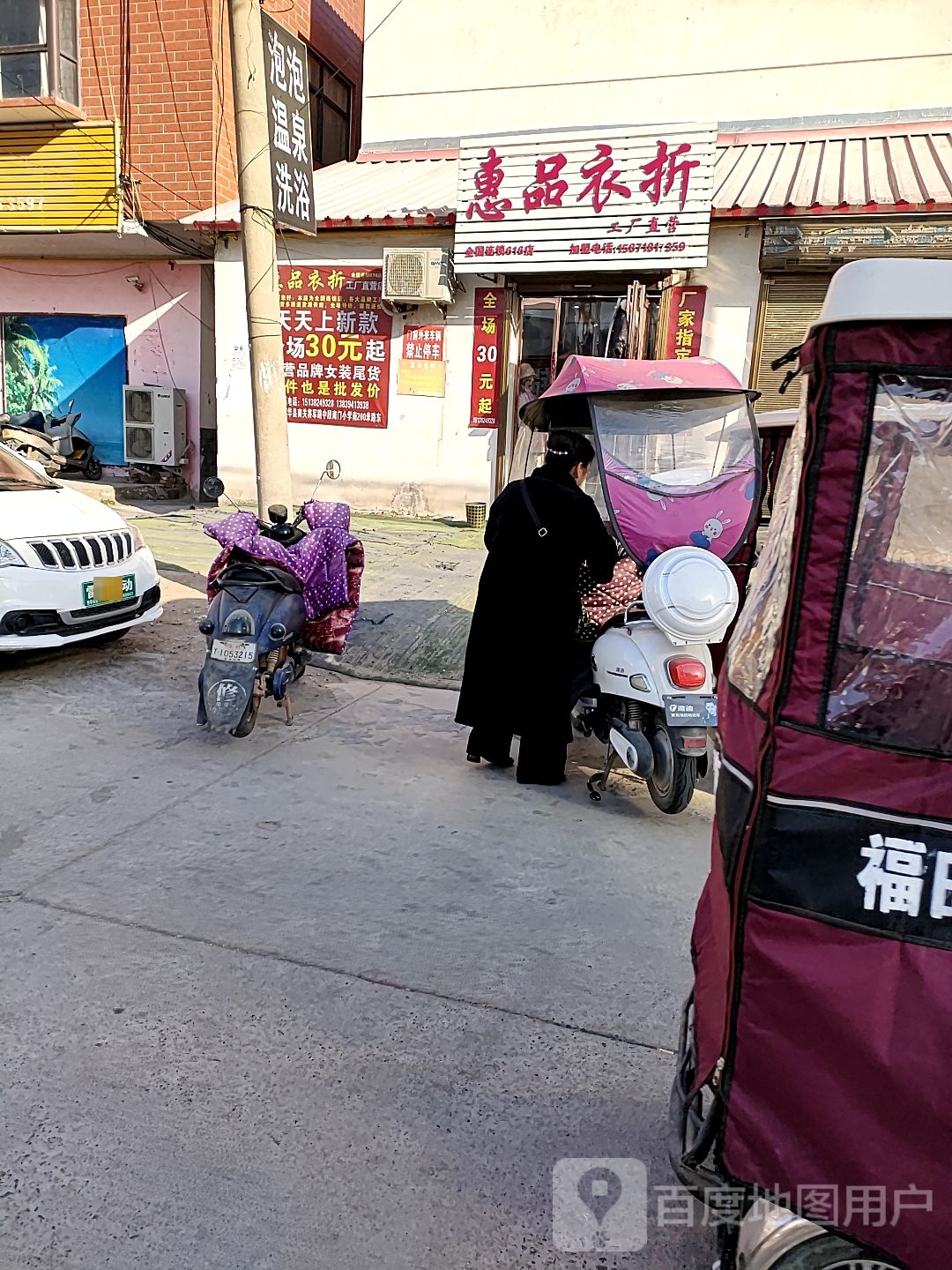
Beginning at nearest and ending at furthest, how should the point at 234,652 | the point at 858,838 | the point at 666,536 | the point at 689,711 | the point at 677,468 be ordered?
the point at 858,838 → the point at 689,711 → the point at 666,536 → the point at 677,468 → the point at 234,652

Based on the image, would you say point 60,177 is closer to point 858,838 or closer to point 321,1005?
point 321,1005

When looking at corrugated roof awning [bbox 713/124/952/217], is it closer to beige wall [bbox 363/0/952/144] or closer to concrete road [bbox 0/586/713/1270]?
beige wall [bbox 363/0/952/144]

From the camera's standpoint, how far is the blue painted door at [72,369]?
13.2 meters

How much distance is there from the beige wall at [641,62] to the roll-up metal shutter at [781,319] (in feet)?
9.51

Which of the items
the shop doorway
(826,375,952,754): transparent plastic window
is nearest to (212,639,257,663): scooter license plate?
(826,375,952,754): transparent plastic window

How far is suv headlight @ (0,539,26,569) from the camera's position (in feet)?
17.1

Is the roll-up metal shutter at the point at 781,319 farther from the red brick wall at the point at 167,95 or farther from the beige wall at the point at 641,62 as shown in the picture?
the red brick wall at the point at 167,95

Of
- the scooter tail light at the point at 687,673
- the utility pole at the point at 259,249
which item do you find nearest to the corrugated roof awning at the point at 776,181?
the utility pole at the point at 259,249

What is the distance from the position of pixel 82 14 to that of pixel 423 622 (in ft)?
32.7

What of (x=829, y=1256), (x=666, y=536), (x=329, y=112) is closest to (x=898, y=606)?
(x=829, y=1256)

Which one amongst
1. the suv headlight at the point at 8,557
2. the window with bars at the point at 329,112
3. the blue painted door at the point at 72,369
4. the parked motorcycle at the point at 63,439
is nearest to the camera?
the suv headlight at the point at 8,557

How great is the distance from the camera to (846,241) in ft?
28.4

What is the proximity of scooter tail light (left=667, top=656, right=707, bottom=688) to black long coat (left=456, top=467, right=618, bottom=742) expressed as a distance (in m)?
0.50

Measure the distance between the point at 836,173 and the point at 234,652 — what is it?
841cm
